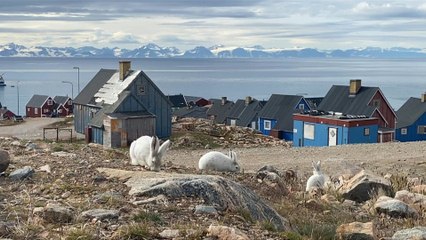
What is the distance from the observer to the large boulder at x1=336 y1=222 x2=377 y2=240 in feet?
21.9

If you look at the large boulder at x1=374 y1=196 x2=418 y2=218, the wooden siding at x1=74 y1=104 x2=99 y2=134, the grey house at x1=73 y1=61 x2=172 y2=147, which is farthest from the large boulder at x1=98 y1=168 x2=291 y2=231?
the wooden siding at x1=74 y1=104 x2=99 y2=134

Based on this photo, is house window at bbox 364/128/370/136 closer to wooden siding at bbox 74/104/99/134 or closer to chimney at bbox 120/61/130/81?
chimney at bbox 120/61/130/81

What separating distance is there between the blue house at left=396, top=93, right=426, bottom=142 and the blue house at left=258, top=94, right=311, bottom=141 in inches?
309

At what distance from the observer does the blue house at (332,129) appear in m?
35.2

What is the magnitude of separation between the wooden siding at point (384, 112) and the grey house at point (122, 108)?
16.3m

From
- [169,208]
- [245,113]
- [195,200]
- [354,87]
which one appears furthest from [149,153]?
[245,113]

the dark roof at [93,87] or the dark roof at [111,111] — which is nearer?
the dark roof at [111,111]

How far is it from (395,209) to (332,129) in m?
26.9

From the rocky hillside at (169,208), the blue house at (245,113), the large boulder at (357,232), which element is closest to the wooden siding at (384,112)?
the blue house at (245,113)

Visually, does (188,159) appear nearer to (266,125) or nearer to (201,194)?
(201,194)

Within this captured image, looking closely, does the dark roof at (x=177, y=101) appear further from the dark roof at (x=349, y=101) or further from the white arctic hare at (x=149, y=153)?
the white arctic hare at (x=149, y=153)

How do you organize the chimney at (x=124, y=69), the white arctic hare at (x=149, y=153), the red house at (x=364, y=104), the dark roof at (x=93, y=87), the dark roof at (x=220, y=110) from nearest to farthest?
the white arctic hare at (x=149, y=153) → the chimney at (x=124, y=69) → the dark roof at (x=93, y=87) → the red house at (x=364, y=104) → the dark roof at (x=220, y=110)

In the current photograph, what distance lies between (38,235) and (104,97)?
30712 millimetres

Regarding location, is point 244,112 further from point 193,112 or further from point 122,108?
point 122,108
